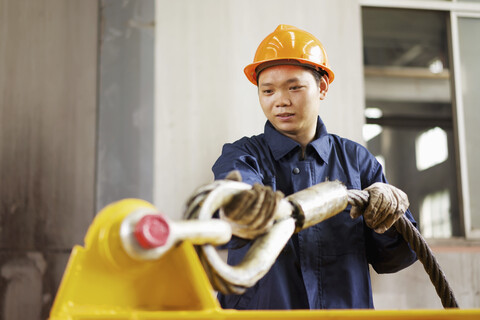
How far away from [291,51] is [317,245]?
592 millimetres

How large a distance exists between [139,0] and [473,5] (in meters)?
2.18

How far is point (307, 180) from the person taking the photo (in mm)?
1568

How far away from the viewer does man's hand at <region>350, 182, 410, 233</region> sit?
4.39ft

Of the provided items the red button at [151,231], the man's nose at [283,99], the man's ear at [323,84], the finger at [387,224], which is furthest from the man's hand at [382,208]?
the red button at [151,231]

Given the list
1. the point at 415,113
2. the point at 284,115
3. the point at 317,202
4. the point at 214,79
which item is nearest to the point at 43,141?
the point at 214,79

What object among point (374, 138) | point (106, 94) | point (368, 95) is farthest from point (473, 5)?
point (374, 138)

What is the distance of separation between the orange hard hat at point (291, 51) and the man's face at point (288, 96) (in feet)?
0.09

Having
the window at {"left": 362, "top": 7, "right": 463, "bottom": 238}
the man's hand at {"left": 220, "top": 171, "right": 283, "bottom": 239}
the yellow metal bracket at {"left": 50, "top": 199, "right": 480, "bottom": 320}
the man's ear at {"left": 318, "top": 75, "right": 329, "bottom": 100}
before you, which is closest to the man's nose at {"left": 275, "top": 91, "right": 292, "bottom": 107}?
the man's ear at {"left": 318, "top": 75, "right": 329, "bottom": 100}

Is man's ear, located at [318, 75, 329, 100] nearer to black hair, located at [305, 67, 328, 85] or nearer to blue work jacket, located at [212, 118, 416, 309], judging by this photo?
black hair, located at [305, 67, 328, 85]

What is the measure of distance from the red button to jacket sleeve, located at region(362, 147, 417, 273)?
967 millimetres

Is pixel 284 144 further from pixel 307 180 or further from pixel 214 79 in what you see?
pixel 214 79

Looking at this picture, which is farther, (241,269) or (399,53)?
(399,53)

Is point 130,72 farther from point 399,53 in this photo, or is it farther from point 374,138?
point 374,138

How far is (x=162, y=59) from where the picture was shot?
2990 millimetres
